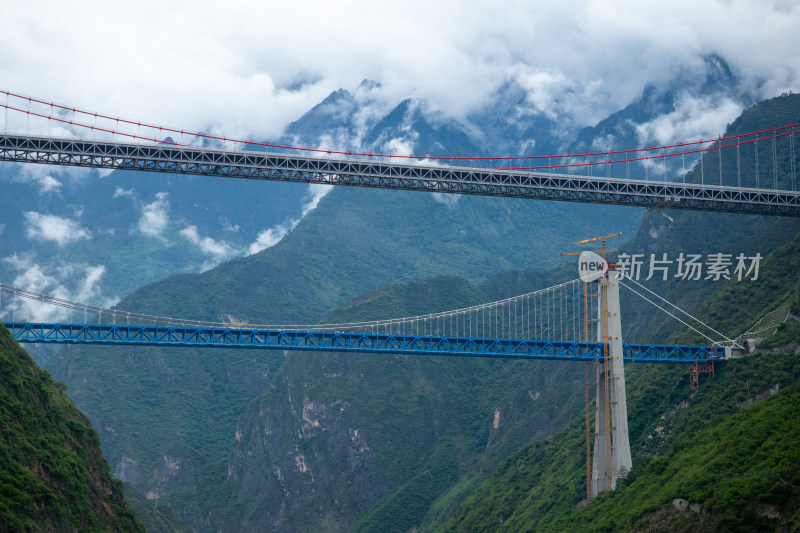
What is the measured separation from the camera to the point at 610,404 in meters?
71.2

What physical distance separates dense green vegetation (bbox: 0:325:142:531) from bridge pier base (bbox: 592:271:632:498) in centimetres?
2820

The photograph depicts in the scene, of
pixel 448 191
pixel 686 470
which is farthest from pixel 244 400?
pixel 686 470

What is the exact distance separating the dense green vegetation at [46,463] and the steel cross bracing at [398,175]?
19798 millimetres

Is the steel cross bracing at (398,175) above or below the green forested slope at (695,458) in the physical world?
above

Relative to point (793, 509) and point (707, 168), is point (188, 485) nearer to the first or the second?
point (707, 168)

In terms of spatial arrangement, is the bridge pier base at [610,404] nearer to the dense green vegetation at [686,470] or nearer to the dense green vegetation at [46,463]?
the dense green vegetation at [686,470]

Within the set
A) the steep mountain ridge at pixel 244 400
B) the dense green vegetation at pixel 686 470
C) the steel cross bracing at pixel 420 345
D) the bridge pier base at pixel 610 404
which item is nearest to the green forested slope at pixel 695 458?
the dense green vegetation at pixel 686 470

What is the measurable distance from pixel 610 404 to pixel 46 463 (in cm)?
3412

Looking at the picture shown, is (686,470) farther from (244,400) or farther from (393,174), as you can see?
(244,400)

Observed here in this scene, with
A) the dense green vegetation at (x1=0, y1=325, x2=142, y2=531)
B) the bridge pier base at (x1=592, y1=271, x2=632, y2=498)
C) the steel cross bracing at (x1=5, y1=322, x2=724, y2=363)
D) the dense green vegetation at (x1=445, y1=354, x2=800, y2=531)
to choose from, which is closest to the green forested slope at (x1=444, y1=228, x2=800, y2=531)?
the dense green vegetation at (x1=445, y1=354, x2=800, y2=531)

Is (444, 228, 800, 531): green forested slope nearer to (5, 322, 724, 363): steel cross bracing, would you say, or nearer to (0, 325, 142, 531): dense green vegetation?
(5, 322, 724, 363): steel cross bracing

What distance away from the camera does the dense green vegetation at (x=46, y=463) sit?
4938cm

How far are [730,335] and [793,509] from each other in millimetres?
34958

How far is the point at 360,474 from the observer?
127m
